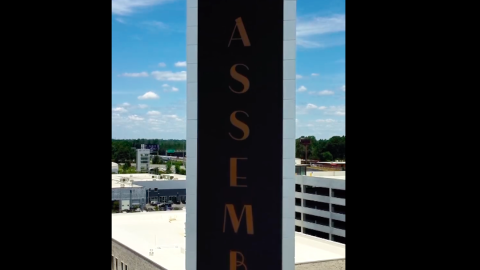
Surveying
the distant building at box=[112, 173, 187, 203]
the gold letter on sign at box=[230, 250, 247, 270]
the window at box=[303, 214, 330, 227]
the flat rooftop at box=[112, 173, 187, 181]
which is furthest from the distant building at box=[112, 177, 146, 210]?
the gold letter on sign at box=[230, 250, 247, 270]

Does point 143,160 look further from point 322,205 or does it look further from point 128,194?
point 322,205

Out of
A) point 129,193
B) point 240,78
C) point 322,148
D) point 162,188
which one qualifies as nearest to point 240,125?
point 240,78

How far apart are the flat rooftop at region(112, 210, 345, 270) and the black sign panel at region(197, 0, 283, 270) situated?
250 inches

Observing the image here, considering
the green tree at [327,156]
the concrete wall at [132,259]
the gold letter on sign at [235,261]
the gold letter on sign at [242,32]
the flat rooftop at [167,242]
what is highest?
the gold letter on sign at [242,32]

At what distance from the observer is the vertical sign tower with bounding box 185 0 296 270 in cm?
437

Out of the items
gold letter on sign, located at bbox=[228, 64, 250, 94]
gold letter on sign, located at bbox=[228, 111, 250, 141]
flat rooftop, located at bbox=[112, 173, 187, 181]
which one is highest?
gold letter on sign, located at bbox=[228, 64, 250, 94]

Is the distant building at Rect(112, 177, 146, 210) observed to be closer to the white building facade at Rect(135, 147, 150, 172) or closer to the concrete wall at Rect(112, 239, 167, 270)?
the white building facade at Rect(135, 147, 150, 172)

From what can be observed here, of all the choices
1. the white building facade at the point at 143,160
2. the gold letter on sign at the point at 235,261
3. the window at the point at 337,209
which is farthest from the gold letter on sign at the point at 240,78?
the window at the point at 337,209

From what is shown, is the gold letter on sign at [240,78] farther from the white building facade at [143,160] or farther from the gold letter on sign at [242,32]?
the white building facade at [143,160]

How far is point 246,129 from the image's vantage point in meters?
4.41

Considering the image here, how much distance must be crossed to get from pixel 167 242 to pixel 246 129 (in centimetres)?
897

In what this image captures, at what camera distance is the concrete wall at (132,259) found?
11.1 meters
